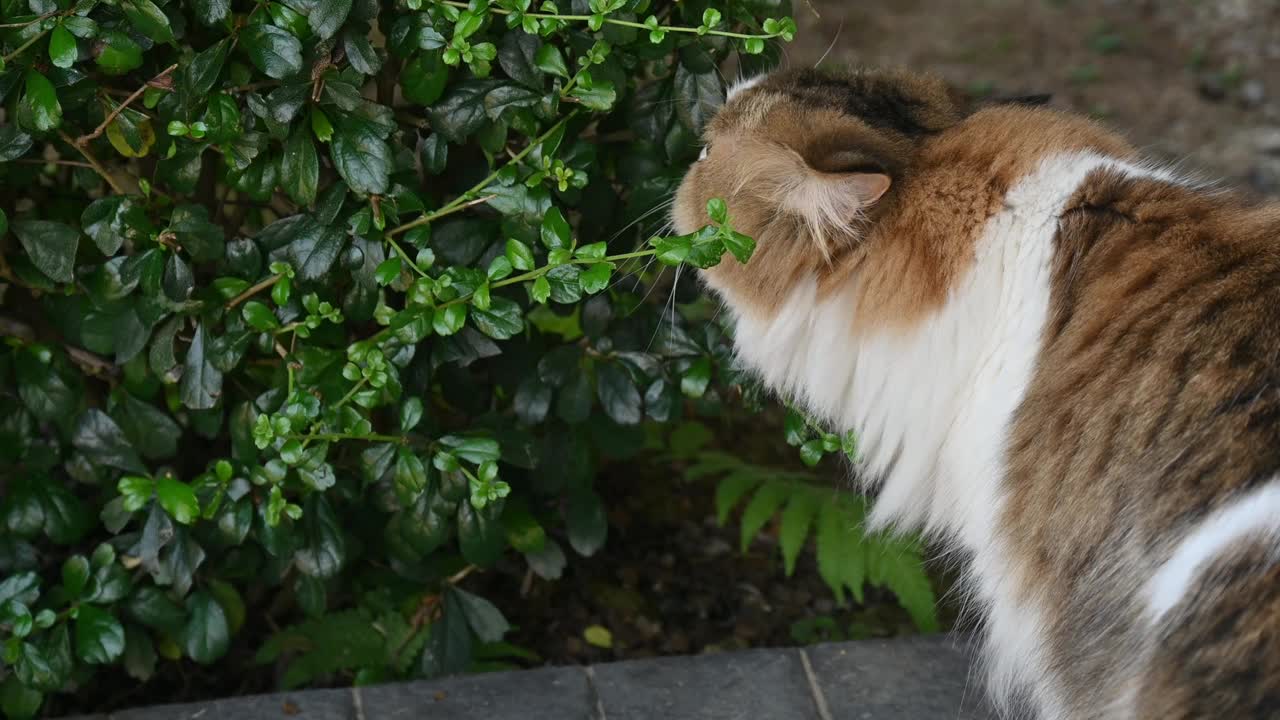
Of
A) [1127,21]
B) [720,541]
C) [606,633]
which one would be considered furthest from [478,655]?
[1127,21]

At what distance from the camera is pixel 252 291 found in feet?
7.61

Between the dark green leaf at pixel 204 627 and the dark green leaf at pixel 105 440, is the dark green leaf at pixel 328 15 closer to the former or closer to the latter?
the dark green leaf at pixel 105 440

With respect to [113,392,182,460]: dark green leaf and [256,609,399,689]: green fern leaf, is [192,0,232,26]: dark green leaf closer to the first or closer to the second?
[113,392,182,460]: dark green leaf

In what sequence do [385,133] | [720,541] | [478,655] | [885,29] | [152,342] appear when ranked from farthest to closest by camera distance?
[885,29]
[720,541]
[478,655]
[152,342]
[385,133]

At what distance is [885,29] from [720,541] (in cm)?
326

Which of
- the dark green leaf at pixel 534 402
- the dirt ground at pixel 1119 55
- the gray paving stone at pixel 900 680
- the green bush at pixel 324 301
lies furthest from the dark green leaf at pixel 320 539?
the dirt ground at pixel 1119 55

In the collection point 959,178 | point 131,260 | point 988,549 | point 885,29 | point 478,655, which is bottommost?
point 478,655

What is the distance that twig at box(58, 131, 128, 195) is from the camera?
2262 mm

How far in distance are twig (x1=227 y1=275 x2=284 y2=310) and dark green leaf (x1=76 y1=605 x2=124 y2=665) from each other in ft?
2.18

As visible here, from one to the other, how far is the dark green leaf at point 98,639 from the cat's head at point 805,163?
1.31 metres

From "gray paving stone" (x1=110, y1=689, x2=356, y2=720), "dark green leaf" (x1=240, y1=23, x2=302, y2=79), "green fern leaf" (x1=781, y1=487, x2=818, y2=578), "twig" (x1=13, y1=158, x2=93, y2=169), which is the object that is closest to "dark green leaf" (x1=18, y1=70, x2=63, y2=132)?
"twig" (x1=13, y1=158, x2=93, y2=169)

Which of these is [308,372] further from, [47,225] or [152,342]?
[47,225]

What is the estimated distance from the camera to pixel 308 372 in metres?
2.29

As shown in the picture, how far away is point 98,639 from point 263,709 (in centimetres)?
34
